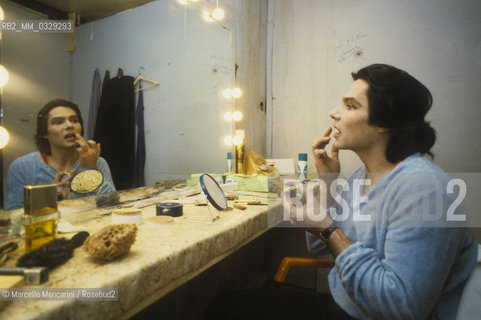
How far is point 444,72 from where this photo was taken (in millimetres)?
1690

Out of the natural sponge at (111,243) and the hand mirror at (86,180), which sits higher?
the hand mirror at (86,180)

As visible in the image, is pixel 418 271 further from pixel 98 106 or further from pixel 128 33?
pixel 128 33

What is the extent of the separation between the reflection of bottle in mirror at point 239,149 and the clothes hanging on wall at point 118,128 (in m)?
0.87

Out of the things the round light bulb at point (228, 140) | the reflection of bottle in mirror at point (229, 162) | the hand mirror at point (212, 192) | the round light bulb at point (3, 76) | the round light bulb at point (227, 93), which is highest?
the round light bulb at point (227, 93)

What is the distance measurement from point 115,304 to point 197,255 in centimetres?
25

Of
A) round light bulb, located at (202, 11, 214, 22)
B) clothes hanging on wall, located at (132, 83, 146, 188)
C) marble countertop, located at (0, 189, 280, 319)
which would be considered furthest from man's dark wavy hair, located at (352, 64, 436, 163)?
round light bulb, located at (202, 11, 214, 22)

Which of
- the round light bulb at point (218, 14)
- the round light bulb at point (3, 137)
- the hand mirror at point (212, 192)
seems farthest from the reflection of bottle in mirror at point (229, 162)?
the round light bulb at point (3, 137)

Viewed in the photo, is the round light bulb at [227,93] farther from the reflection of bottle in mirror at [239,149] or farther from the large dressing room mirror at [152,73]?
the reflection of bottle in mirror at [239,149]

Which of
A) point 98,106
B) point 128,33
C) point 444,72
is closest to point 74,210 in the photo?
point 98,106

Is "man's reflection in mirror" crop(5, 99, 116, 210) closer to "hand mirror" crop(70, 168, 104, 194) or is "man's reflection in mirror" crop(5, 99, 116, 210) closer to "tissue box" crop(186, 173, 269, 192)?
"hand mirror" crop(70, 168, 104, 194)

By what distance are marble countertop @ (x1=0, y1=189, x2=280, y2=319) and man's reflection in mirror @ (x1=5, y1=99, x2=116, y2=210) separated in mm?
156

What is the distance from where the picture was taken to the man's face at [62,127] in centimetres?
76

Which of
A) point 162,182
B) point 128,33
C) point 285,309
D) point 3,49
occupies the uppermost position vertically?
point 128,33

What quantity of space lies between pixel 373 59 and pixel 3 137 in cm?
209
